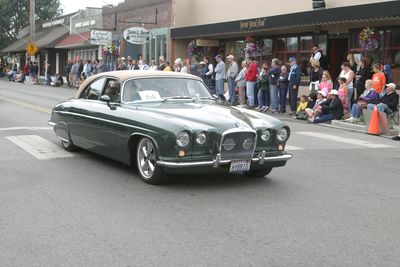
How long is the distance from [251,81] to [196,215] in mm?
14419

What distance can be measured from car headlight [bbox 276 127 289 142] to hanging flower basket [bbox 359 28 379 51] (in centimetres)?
1266

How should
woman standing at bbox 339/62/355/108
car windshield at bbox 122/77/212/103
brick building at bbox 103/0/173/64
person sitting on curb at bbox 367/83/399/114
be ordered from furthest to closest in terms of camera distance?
brick building at bbox 103/0/173/64
woman standing at bbox 339/62/355/108
person sitting on curb at bbox 367/83/399/114
car windshield at bbox 122/77/212/103

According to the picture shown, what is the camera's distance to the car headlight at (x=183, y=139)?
6863 millimetres

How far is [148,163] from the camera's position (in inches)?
291

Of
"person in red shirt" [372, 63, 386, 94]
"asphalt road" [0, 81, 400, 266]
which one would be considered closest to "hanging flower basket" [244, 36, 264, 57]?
"person in red shirt" [372, 63, 386, 94]

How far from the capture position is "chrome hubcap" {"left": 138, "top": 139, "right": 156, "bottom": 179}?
7301 millimetres

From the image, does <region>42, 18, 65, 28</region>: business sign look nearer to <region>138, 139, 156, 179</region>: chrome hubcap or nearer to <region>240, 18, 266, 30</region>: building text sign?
<region>240, 18, 266, 30</region>: building text sign

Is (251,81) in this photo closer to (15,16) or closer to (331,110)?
(331,110)

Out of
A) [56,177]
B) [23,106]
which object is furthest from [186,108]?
[23,106]

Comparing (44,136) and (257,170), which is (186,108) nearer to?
(257,170)

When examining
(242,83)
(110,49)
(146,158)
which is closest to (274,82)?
(242,83)

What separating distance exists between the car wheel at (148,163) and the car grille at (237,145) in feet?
2.77

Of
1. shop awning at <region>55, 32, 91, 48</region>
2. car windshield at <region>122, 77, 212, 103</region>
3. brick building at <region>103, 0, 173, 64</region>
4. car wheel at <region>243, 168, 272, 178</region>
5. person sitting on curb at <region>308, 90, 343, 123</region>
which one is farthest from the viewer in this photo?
shop awning at <region>55, 32, 91, 48</region>

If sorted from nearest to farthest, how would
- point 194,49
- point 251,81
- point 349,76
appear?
1. point 349,76
2. point 251,81
3. point 194,49
